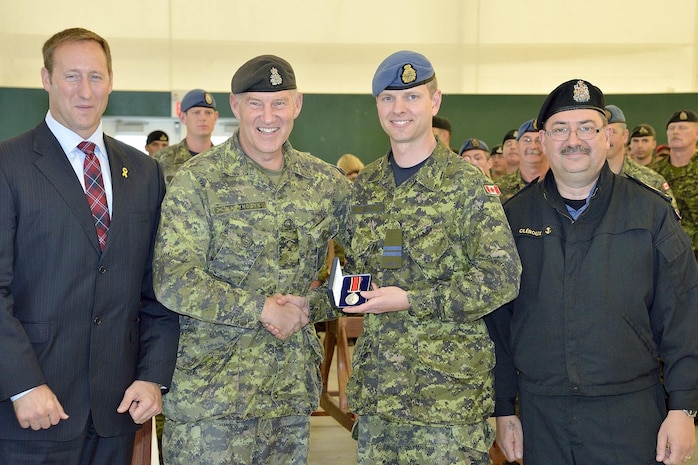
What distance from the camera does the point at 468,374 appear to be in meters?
2.68

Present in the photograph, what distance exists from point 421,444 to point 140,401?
0.98 metres

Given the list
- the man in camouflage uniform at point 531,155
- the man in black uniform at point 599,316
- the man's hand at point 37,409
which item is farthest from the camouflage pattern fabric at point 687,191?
the man's hand at point 37,409

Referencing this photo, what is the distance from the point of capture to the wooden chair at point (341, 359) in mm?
5137

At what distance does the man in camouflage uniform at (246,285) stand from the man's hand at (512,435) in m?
0.70

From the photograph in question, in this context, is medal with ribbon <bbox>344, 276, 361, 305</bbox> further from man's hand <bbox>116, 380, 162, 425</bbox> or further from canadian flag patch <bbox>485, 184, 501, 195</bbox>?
man's hand <bbox>116, 380, 162, 425</bbox>

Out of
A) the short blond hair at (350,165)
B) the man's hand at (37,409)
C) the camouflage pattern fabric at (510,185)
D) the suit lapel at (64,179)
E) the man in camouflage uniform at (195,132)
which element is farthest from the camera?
the short blond hair at (350,165)

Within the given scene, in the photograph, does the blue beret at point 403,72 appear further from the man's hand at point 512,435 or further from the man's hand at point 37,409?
the man's hand at point 37,409

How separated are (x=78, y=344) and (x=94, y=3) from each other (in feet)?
29.3

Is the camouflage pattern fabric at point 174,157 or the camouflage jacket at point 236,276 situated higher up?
the camouflage pattern fabric at point 174,157

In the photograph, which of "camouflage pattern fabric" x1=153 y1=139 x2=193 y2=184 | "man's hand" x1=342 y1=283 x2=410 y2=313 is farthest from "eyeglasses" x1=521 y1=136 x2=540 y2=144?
"man's hand" x1=342 y1=283 x2=410 y2=313

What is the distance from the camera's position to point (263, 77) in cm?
276

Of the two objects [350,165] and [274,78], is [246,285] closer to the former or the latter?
[274,78]

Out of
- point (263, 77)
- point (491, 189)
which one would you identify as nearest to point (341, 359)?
point (491, 189)

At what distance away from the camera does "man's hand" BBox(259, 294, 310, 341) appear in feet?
8.57
